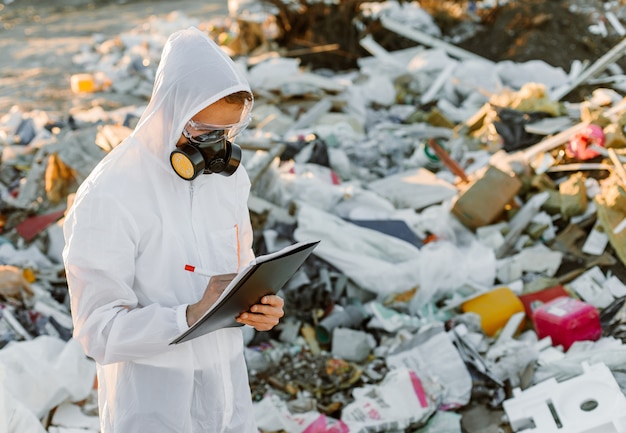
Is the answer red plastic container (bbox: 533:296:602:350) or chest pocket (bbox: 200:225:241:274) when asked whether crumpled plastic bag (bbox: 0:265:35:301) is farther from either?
red plastic container (bbox: 533:296:602:350)

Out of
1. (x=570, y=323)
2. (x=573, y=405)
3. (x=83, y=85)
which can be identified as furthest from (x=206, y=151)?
(x=83, y=85)

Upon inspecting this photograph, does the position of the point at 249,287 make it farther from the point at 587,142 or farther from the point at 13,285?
the point at 587,142

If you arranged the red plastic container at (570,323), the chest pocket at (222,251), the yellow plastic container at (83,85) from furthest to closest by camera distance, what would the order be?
the yellow plastic container at (83,85) < the red plastic container at (570,323) < the chest pocket at (222,251)

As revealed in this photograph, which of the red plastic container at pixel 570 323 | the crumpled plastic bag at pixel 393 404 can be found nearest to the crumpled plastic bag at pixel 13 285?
the crumpled plastic bag at pixel 393 404

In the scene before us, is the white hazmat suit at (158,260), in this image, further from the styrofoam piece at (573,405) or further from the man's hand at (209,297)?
the styrofoam piece at (573,405)

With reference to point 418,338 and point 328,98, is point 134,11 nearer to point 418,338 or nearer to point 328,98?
point 328,98

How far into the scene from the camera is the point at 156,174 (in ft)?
5.51

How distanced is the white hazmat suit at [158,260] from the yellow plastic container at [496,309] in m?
2.48

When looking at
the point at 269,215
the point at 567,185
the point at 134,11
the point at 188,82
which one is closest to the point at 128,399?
the point at 188,82

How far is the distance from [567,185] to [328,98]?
3462mm

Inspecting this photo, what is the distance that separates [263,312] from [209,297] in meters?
0.16

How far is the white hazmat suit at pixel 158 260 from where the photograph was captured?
5.19ft

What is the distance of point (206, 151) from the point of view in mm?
1735

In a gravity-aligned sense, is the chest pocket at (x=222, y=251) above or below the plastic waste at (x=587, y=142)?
above
